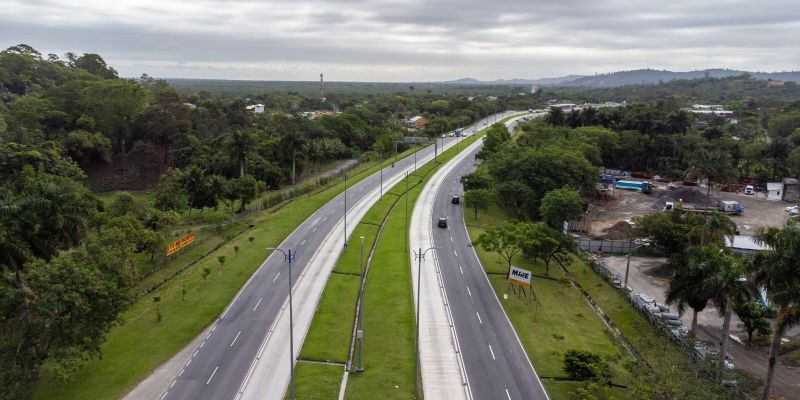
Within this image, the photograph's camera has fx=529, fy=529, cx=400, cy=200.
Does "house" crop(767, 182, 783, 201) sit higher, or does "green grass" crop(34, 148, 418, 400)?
"house" crop(767, 182, 783, 201)

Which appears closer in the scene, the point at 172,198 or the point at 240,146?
the point at 172,198

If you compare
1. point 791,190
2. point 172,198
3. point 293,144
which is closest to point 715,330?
point 172,198

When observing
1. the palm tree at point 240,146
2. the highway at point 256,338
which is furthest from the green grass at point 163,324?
the palm tree at point 240,146

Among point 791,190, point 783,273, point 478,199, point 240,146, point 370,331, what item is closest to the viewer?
point 783,273

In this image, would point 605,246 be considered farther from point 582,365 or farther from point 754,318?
point 582,365

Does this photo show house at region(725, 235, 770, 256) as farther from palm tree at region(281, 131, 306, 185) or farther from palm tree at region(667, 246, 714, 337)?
palm tree at region(281, 131, 306, 185)

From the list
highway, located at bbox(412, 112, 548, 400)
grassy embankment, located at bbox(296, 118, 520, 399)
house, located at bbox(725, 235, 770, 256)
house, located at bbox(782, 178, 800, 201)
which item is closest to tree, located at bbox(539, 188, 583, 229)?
highway, located at bbox(412, 112, 548, 400)
